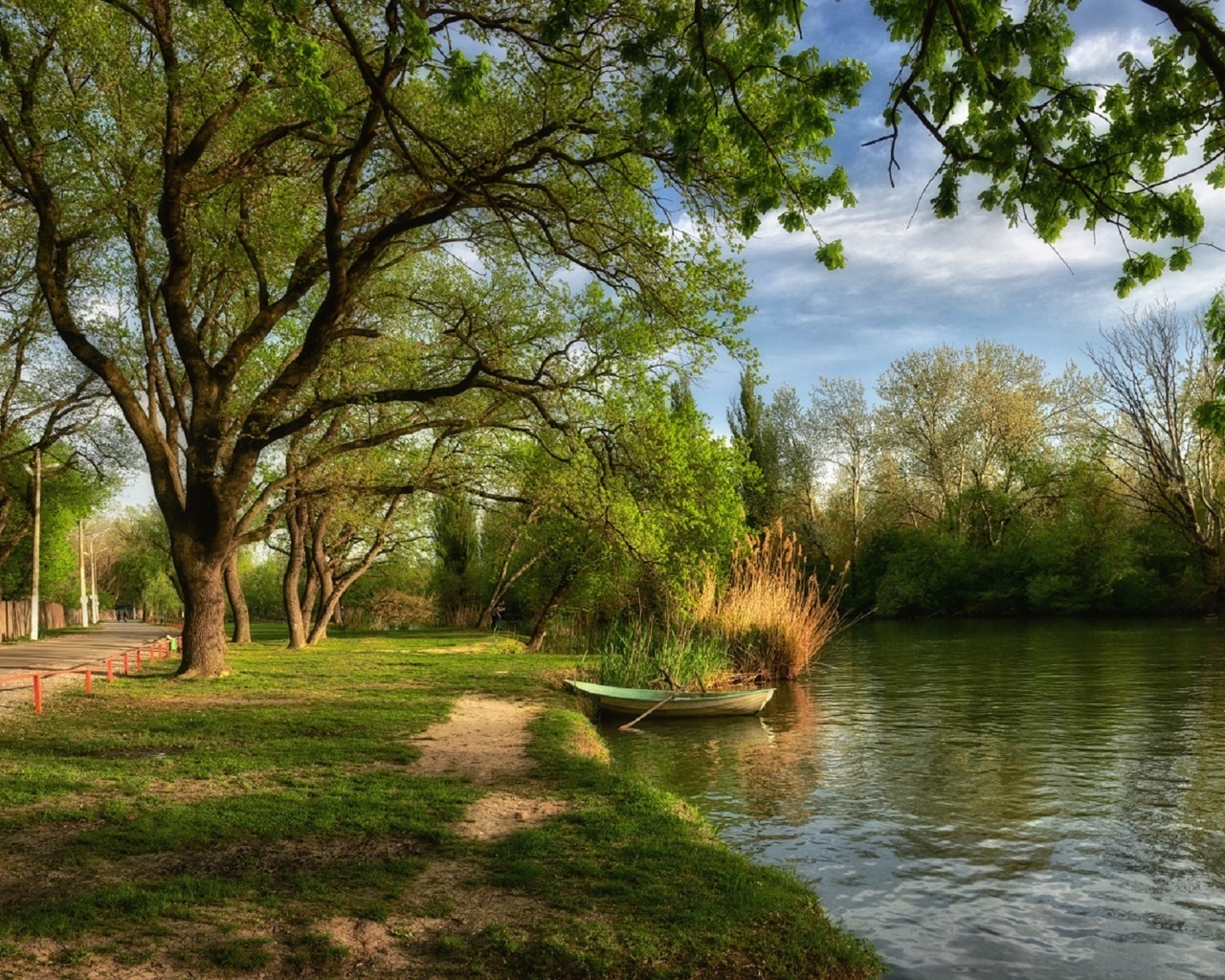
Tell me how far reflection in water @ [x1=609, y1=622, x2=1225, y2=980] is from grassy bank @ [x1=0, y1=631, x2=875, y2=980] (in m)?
1.30

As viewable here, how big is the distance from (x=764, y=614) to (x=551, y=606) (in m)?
14.7

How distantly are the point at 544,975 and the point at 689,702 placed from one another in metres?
12.5

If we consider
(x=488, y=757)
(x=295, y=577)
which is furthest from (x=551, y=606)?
(x=488, y=757)

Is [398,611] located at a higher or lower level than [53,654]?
lower

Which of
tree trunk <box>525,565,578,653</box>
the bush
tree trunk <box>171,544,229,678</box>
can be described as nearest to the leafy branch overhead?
tree trunk <box>171,544,229,678</box>

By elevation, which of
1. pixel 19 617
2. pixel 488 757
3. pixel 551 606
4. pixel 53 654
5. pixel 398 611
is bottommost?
pixel 488 757

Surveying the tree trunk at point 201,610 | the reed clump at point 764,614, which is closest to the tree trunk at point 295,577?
the tree trunk at point 201,610

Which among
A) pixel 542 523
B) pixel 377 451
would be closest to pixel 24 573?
pixel 542 523

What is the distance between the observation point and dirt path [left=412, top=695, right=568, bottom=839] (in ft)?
26.0

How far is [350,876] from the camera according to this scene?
625cm

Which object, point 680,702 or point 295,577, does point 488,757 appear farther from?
point 295,577

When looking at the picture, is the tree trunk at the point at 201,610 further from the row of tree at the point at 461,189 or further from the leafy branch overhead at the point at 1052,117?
the leafy branch overhead at the point at 1052,117

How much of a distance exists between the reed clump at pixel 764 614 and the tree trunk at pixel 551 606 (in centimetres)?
1226

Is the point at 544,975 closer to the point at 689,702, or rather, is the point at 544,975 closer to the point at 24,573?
the point at 689,702
